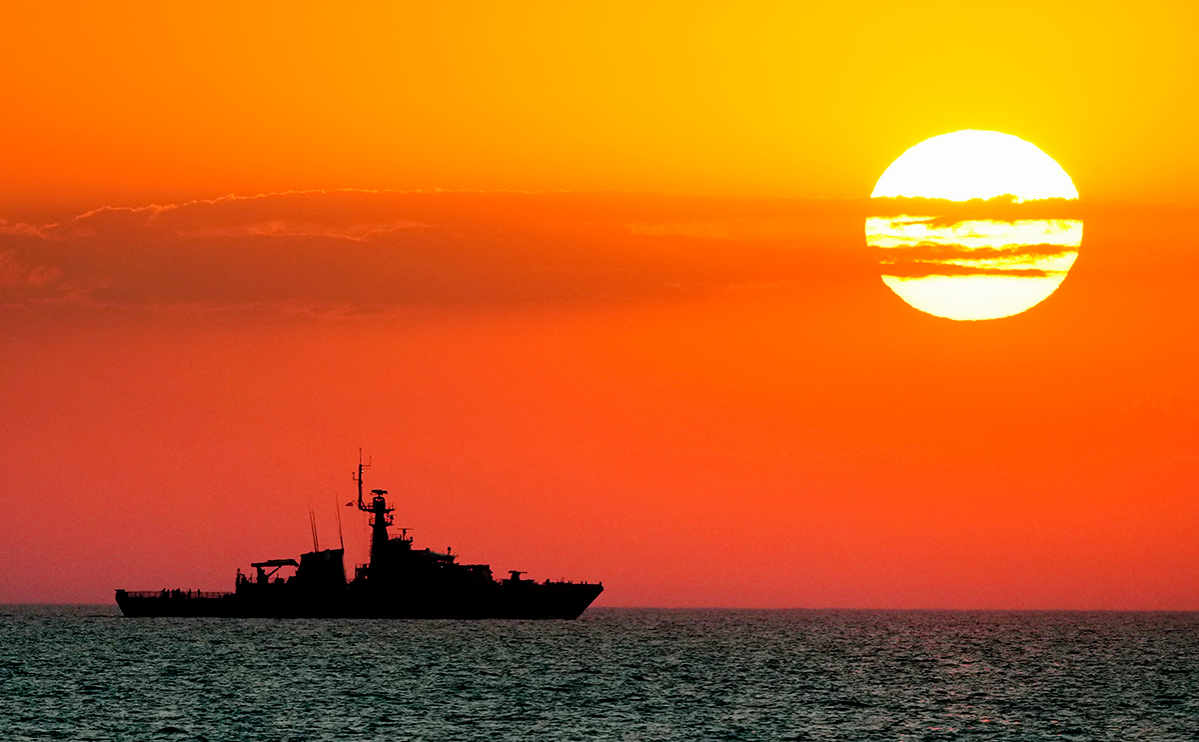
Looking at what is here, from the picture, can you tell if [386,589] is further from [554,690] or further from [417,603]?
[554,690]

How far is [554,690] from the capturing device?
301 feet

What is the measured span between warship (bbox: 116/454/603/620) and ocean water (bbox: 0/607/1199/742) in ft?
21.3

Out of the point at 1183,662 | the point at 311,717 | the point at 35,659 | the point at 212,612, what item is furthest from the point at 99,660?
the point at 1183,662

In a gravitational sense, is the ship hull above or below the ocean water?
above

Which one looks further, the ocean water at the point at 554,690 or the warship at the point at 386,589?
the warship at the point at 386,589

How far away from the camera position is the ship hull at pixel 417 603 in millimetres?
163500

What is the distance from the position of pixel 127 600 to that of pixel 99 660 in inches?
3000

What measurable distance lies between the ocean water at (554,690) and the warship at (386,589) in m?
6.50

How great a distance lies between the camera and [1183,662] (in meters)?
137

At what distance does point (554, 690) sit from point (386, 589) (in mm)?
73679

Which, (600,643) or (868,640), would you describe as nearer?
(600,643)

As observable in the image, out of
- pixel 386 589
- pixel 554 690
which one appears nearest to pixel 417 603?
pixel 386 589

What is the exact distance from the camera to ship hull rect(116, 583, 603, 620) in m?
164

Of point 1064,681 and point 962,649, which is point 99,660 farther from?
point 962,649
